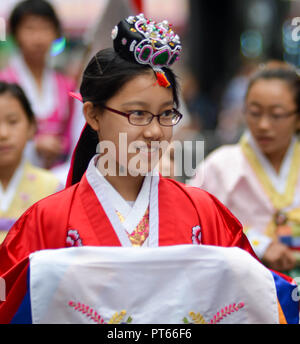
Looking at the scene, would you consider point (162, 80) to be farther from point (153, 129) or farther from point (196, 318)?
point (196, 318)

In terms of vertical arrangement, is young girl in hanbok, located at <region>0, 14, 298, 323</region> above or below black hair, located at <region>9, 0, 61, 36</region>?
below

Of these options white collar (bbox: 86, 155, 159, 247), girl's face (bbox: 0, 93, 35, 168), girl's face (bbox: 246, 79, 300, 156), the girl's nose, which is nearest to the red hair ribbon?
the girl's nose

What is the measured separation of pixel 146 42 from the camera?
80.1 inches

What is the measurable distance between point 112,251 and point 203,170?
182 cm

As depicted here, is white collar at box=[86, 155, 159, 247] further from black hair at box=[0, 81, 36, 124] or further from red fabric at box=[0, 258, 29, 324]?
black hair at box=[0, 81, 36, 124]

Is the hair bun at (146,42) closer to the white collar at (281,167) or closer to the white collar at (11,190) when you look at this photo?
the white collar at (11,190)

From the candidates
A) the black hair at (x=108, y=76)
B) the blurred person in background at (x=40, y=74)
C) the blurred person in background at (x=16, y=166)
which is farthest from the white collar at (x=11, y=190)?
the black hair at (x=108, y=76)

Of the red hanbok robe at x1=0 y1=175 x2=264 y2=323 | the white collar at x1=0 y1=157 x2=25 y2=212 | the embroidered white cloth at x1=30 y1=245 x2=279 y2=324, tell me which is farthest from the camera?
the white collar at x1=0 y1=157 x2=25 y2=212

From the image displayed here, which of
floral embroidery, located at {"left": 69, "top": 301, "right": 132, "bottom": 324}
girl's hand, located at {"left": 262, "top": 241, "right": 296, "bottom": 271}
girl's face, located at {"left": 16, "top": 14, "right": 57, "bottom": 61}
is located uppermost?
girl's face, located at {"left": 16, "top": 14, "right": 57, "bottom": 61}

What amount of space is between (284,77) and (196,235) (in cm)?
158

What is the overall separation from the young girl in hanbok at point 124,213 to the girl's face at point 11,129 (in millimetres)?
873

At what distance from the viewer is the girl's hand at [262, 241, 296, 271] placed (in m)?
3.11

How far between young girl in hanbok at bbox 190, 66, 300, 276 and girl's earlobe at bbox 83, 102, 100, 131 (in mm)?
1347

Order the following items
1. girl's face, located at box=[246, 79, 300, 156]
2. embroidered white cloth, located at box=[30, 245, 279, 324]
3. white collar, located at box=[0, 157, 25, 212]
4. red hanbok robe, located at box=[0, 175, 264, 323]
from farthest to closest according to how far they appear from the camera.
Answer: girl's face, located at box=[246, 79, 300, 156]
white collar, located at box=[0, 157, 25, 212]
red hanbok robe, located at box=[0, 175, 264, 323]
embroidered white cloth, located at box=[30, 245, 279, 324]
